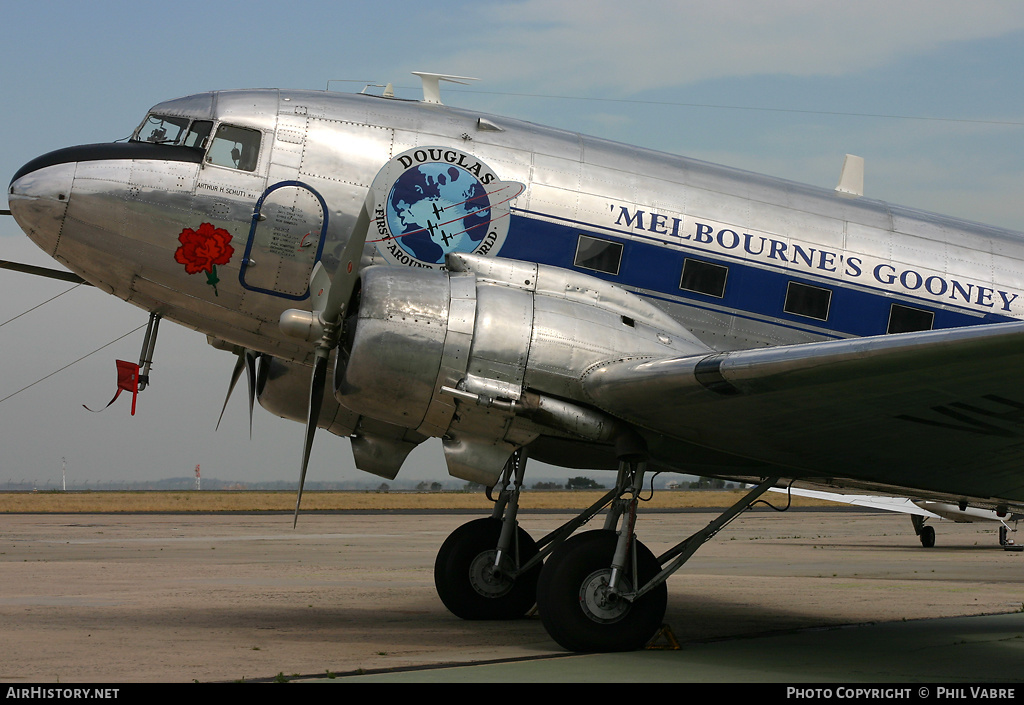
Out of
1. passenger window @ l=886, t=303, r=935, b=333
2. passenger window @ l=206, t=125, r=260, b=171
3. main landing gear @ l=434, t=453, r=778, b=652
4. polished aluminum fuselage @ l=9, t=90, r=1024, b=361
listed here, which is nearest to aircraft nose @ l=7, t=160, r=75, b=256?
polished aluminum fuselage @ l=9, t=90, r=1024, b=361

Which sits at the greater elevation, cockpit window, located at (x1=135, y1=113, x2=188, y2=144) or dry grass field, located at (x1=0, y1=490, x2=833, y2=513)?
cockpit window, located at (x1=135, y1=113, x2=188, y2=144)

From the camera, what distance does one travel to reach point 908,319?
1068 centimetres

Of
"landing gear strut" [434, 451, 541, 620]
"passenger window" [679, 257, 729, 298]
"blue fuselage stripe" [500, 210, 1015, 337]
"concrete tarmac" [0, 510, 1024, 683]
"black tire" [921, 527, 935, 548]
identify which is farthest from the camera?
"black tire" [921, 527, 935, 548]

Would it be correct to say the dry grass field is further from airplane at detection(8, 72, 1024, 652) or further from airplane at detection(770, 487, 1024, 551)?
airplane at detection(8, 72, 1024, 652)

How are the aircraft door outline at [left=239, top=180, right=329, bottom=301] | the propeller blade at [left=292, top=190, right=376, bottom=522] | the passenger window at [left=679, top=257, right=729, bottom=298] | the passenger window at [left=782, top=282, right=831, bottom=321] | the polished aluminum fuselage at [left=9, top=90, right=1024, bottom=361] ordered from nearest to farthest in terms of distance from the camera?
the propeller blade at [left=292, top=190, right=376, bottom=522], the polished aluminum fuselage at [left=9, top=90, right=1024, bottom=361], the aircraft door outline at [left=239, top=180, right=329, bottom=301], the passenger window at [left=679, top=257, right=729, bottom=298], the passenger window at [left=782, top=282, right=831, bottom=321]

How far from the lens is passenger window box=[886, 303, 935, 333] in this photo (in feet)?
34.9

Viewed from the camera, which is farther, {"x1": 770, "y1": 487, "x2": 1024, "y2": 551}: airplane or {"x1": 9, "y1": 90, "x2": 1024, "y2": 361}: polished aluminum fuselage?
{"x1": 770, "y1": 487, "x2": 1024, "y2": 551}: airplane

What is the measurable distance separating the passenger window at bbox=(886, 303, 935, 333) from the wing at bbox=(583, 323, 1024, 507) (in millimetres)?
1715

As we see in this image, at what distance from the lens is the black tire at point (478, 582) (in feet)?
38.7

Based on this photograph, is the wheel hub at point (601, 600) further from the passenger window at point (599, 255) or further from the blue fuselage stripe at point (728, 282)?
the passenger window at point (599, 255)

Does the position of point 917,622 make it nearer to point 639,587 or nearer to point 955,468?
point 955,468

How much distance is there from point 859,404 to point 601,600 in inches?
116

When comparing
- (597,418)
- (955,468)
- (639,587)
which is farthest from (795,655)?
(597,418)

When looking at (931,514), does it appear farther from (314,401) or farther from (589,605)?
(314,401)
